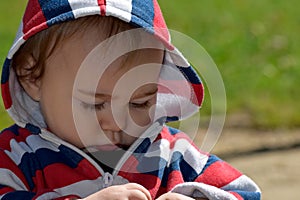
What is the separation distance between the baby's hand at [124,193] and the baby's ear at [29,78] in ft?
1.22

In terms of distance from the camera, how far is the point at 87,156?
2.47 m

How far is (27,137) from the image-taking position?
2535mm

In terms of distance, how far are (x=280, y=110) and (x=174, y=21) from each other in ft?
7.63

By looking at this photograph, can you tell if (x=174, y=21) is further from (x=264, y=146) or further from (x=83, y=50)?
(x=83, y=50)

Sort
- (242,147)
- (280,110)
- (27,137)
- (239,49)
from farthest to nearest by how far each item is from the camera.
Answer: (239,49) < (280,110) < (242,147) < (27,137)

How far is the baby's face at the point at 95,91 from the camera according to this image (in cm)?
237

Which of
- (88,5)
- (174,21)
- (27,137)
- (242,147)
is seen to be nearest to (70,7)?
(88,5)

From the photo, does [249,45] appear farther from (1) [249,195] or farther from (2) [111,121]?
(2) [111,121]

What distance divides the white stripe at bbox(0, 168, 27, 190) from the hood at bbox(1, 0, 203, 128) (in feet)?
0.48

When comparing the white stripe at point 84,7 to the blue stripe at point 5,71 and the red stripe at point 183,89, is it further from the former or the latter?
the red stripe at point 183,89

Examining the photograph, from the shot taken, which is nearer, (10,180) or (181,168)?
(10,180)

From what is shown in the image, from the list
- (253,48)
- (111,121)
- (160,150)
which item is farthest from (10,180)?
(253,48)

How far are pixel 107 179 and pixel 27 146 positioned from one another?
24 cm

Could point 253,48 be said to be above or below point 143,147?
below
